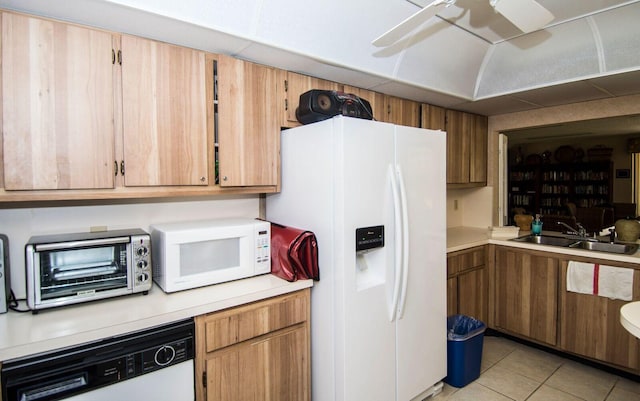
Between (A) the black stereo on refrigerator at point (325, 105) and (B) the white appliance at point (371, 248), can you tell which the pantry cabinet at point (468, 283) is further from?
(A) the black stereo on refrigerator at point (325, 105)

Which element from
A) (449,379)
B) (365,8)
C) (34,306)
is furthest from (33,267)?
(449,379)

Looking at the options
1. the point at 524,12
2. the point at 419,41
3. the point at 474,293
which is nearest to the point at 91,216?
the point at 419,41

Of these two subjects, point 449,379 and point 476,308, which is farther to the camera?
point 476,308

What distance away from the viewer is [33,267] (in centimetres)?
143

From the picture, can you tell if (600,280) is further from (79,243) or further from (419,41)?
(79,243)

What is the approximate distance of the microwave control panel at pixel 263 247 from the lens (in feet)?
6.52

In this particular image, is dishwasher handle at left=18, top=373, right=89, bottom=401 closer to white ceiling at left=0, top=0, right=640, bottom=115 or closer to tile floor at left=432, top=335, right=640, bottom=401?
white ceiling at left=0, top=0, right=640, bottom=115

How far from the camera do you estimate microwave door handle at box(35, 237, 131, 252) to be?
1.46 metres

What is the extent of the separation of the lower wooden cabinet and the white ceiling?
54.2 inches

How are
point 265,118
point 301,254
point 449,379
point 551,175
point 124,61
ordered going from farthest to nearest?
1. point 551,175
2. point 449,379
3. point 265,118
4. point 301,254
5. point 124,61

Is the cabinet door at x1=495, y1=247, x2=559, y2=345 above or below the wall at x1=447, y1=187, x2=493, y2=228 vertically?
below

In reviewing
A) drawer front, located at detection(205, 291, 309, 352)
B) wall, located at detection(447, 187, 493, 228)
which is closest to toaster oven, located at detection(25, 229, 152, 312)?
drawer front, located at detection(205, 291, 309, 352)

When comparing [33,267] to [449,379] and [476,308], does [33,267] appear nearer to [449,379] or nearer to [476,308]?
[449,379]

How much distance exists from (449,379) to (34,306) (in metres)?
2.52
